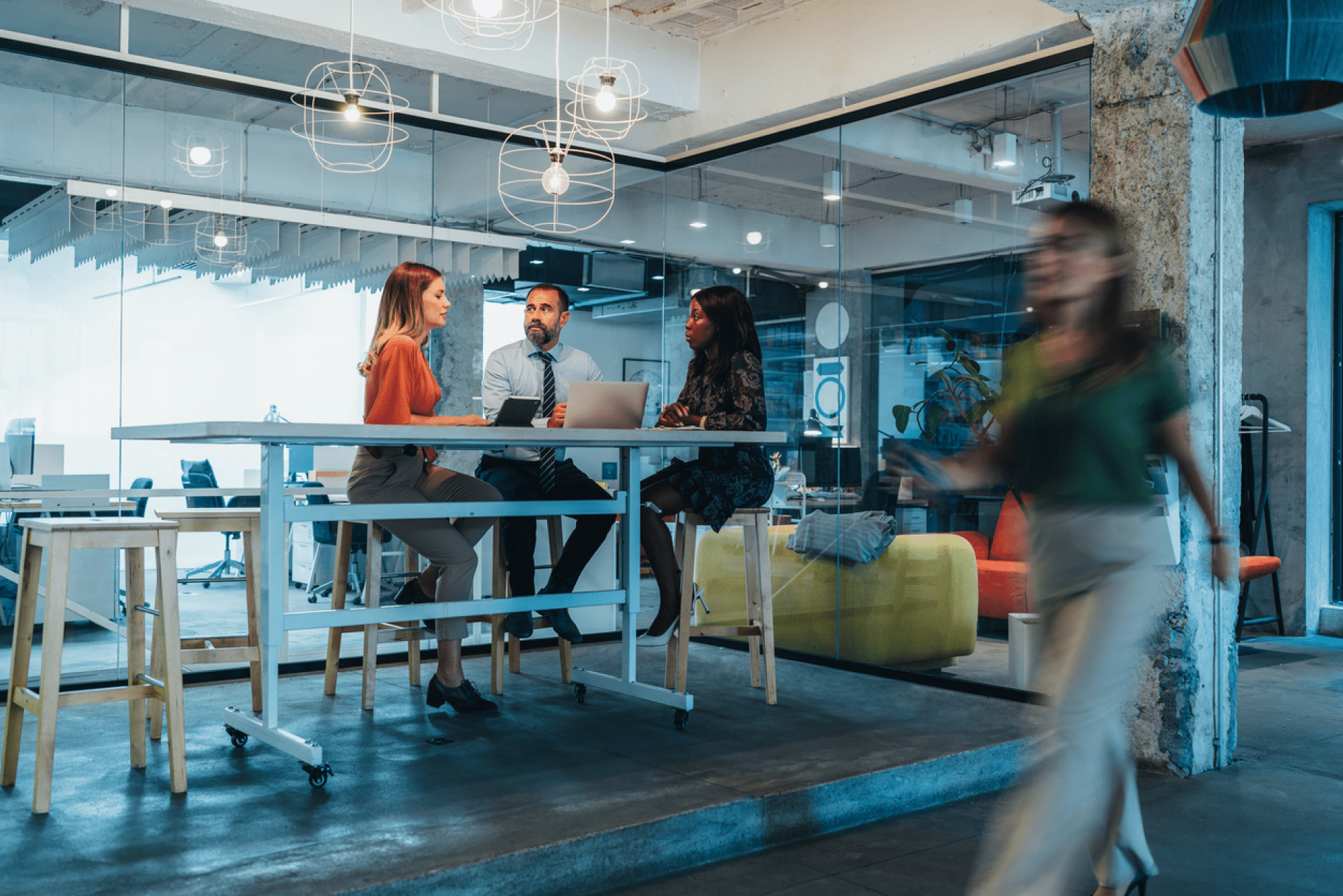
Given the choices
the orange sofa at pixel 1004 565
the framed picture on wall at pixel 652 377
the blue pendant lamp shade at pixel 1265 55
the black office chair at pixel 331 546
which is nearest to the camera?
the blue pendant lamp shade at pixel 1265 55

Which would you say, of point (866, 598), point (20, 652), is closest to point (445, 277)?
point (866, 598)

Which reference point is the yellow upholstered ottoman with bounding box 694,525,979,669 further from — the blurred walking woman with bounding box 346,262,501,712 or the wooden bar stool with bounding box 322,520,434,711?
the blurred walking woman with bounding box 346,262,501,712

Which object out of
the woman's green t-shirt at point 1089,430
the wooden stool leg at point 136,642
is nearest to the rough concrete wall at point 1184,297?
the woman's green t-shirt at point 1089,430

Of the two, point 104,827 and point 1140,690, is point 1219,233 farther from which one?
point 104,827

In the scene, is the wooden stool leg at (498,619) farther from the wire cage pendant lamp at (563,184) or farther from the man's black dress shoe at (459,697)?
the wire cage pendant lamp at (563,184)

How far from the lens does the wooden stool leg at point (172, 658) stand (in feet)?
9.50

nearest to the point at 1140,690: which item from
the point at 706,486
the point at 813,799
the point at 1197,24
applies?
the point at 813,799

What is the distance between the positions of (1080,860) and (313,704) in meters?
2.76

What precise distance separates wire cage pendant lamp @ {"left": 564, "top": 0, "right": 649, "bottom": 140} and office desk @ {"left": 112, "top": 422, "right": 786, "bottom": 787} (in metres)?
2.22

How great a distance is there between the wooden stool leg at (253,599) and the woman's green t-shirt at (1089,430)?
260 cm

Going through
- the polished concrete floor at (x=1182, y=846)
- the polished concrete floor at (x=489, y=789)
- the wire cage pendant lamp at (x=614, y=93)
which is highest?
the wire cage pendant lamp at (x=614, y=93)

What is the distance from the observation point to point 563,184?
5.17 metres

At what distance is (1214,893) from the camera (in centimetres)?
264

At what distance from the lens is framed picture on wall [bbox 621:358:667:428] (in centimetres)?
602
